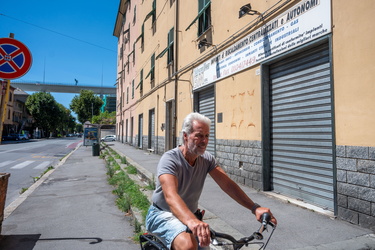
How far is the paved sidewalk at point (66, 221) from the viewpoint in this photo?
359cm

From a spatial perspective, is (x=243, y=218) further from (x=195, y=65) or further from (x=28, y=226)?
(x=195, y=65)

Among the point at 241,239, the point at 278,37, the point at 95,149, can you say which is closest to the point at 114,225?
the point at 241,239

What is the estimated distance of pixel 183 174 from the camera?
204 centimetres

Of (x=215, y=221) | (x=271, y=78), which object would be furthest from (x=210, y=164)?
(x=271, y=78)

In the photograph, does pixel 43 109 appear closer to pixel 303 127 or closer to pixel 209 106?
pixel 209 106

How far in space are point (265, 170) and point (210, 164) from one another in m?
3.89

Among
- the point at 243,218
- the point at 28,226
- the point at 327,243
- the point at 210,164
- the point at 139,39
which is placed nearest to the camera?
the point at 210,164

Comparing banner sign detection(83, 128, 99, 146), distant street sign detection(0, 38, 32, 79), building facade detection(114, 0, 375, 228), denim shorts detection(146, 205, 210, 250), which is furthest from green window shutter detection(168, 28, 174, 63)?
banner sign detection(83, 128, 99, 146)

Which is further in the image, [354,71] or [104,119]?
[104,119]

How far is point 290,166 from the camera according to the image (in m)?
5.27

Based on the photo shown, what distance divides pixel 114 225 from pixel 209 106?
5.72 metres

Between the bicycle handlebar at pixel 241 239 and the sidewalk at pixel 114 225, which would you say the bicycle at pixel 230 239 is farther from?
the sidewalk at pixel 114 225

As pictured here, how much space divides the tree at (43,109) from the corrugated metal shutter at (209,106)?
187ft

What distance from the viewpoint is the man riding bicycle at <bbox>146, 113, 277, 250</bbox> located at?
1.77 m
